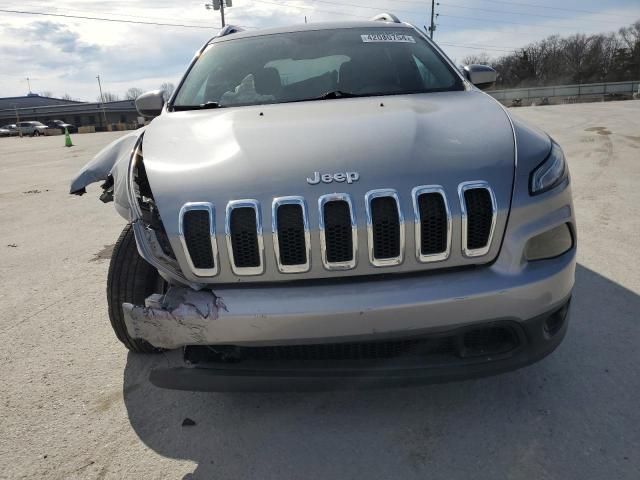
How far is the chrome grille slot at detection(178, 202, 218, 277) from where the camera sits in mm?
1783

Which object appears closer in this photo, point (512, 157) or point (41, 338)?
point (512, 157)

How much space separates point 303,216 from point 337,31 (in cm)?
211

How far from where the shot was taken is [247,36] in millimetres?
3488

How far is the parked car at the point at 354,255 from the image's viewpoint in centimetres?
174

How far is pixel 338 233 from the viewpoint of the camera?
5.73 feet

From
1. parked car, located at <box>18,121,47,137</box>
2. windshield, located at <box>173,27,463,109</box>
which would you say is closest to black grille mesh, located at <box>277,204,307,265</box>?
windshield, located at <box>173,27,463,109</box>

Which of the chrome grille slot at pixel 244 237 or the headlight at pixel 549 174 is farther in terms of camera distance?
the headlight at pixel 549 174

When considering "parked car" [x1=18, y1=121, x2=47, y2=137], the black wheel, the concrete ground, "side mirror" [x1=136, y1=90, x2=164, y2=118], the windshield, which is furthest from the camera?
"parked car" [x1=18, y1=121, x2=47, y2=137]

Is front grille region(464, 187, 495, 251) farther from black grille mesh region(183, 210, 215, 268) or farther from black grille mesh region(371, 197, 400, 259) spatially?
black grille mesh region(183, 210, 215, 268)

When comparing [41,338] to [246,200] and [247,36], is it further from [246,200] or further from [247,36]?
[247,36]

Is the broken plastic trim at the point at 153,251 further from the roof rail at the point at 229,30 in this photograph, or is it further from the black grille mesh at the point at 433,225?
the roof rail at the point at 229,30

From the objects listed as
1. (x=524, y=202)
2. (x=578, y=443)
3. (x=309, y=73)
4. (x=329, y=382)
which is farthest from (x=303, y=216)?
(x=309, y=73)

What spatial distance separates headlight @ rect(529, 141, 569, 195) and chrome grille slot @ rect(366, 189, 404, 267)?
1.70 feet

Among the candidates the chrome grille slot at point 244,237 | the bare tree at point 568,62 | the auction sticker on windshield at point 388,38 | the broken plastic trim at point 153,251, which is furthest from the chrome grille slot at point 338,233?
the bare tree at point 568,62
